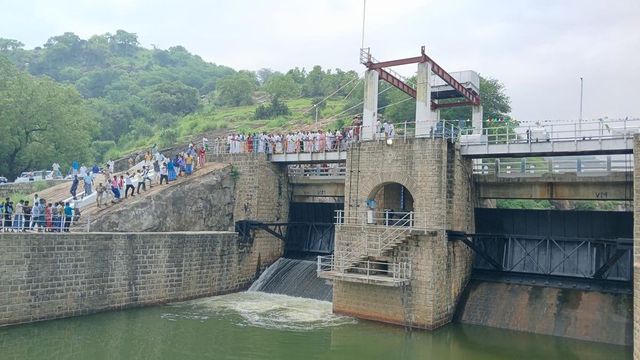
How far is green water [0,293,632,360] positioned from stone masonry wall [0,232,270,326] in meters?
0.57

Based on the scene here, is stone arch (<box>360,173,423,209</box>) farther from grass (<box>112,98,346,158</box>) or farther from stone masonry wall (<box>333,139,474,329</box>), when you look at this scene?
grass (<box>112,98,346,158</box>)

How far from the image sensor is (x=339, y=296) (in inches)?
804

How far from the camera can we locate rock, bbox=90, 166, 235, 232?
830 inches

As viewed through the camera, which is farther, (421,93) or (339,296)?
(421,93)

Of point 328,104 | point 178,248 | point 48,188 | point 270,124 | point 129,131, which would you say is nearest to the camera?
point 178,248

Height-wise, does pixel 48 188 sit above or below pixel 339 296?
above

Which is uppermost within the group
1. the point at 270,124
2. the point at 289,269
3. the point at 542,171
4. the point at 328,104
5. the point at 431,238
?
the point at 328,104

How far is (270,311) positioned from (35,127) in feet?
82.8

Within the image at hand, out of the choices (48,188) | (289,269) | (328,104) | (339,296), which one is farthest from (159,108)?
(339,296)

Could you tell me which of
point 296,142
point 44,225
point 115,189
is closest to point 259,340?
point 44,225

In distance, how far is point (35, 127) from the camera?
36.5 m

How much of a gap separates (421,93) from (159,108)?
2290 inches

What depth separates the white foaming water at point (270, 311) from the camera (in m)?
19.0

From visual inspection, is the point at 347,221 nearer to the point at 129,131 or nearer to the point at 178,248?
the point at 178,248
